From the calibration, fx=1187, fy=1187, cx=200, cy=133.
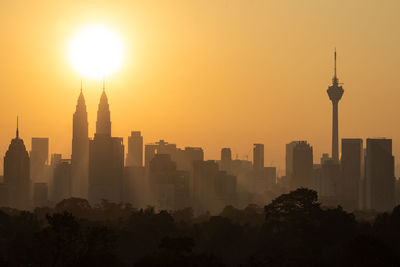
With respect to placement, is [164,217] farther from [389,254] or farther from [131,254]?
[389,254]

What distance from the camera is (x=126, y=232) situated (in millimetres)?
180125

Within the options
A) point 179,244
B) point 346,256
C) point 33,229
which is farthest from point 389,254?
point 33,229

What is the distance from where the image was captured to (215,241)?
182m

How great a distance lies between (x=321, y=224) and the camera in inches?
7087

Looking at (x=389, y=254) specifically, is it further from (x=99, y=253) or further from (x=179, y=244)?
(x=99, y=253)

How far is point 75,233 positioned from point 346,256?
3061cm

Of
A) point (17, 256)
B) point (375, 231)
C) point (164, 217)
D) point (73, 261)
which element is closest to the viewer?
point (73, 261)

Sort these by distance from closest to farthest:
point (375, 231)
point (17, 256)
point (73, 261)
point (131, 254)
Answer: point (73, 261)
point (17, 256)
point (131, 254)
point (375, 231)

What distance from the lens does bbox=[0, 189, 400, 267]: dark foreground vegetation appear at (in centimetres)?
12700

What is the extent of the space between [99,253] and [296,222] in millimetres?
63588

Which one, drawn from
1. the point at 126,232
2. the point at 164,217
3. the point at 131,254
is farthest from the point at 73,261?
the point at 164,217

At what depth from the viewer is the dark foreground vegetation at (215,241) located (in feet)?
417

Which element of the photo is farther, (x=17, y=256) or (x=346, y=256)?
(x=17, y=256)

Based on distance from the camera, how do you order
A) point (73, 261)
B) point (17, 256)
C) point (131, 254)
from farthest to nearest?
point (131, 254) < point (17, 256) < point (73, 261)
